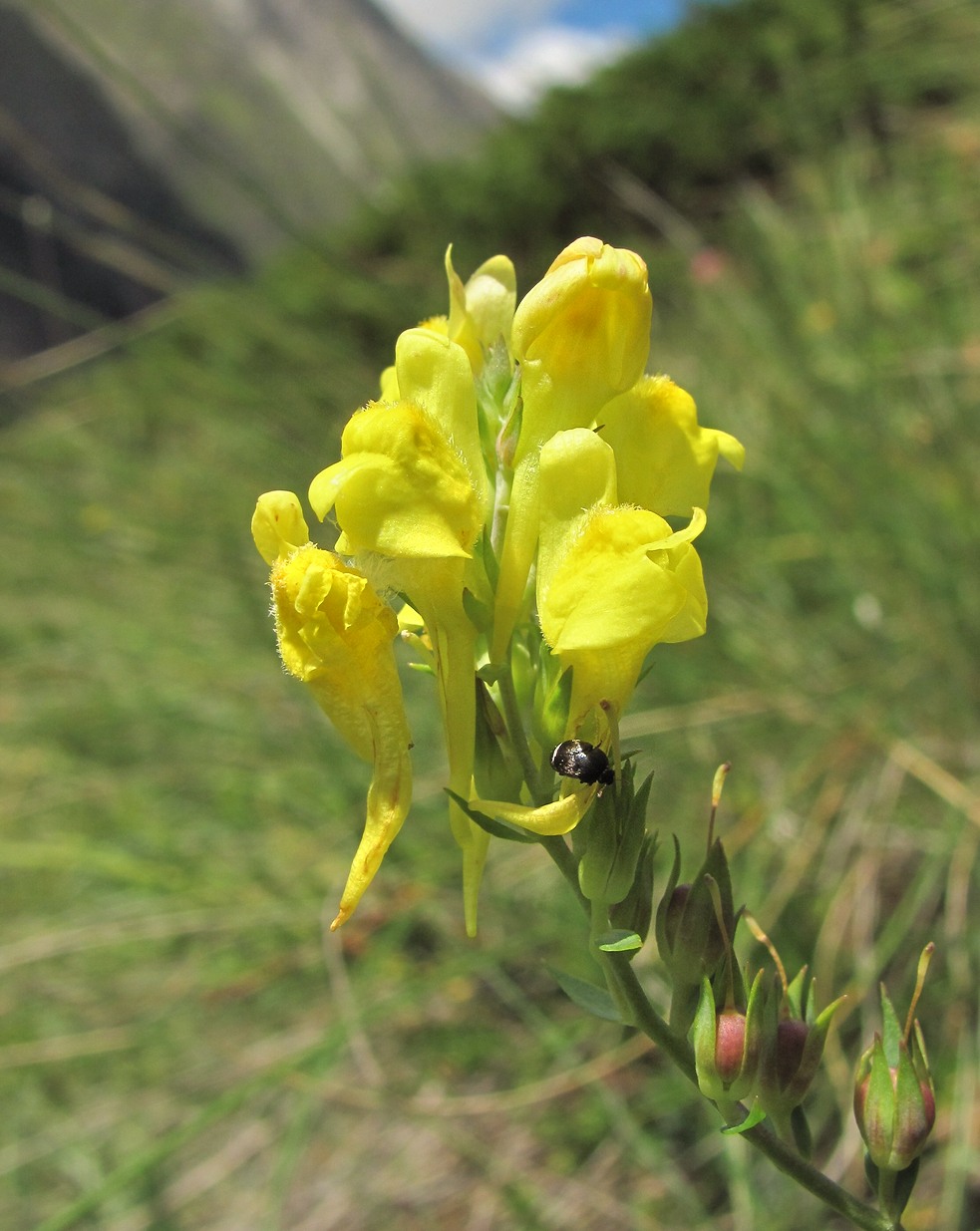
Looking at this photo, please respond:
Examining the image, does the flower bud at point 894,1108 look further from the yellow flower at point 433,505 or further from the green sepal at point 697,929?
the yellow flower at point 433,505

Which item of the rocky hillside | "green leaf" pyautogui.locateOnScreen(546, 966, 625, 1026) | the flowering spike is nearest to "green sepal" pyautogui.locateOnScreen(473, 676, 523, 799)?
the flowering spike

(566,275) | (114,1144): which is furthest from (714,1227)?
(566,275)

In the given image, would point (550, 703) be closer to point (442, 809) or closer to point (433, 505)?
point (433, 505)

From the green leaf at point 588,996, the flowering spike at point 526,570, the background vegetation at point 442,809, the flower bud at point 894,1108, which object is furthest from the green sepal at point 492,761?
the background vegetation at point 442,809

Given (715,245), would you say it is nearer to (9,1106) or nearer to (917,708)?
(917,708)

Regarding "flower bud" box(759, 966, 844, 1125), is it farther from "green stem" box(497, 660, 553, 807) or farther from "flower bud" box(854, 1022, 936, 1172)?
"green stem" box(497, 660, 553, 807)

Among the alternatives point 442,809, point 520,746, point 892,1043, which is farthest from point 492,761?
point 442,809
